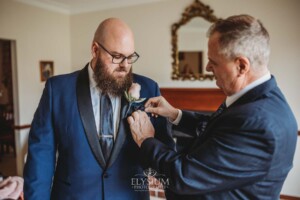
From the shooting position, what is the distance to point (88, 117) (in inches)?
47.9

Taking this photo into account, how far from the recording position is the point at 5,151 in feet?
19.2

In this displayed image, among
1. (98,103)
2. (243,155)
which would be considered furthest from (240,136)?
(98,103)

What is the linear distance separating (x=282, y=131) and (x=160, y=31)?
3.59 metres

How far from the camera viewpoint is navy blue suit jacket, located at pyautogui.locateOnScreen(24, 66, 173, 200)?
1.21 m

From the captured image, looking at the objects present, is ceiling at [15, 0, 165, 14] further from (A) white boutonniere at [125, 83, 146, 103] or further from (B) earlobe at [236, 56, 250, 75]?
(B) earlobe at [236, 56, 250, 75]

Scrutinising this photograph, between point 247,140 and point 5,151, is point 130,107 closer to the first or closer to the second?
point 247,140

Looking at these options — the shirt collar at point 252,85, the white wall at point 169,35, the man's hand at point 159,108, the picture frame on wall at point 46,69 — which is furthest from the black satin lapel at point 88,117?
the picture frame on wall at point 46,69

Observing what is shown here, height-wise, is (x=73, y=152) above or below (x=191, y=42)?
below

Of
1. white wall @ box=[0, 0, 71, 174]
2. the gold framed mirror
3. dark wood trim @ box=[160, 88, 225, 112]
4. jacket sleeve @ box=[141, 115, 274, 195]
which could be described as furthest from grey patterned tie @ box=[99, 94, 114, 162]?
white wall @ box=[0, 0, 71, 174]

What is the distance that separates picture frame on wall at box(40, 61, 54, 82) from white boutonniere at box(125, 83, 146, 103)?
12.1 ft

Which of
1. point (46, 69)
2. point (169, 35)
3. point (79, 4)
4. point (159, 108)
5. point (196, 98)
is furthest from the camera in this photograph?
point (79, 4)

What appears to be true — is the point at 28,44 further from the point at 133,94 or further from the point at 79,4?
the point at 133,94

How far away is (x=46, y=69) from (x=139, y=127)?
12.9 feet

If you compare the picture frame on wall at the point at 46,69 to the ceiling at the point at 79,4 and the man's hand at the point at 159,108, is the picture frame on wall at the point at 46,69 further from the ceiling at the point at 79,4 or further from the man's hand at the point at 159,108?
the man's hand at the point at 159,108
